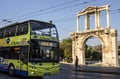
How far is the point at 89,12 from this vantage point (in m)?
55.4

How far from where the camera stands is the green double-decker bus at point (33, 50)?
56.3ft

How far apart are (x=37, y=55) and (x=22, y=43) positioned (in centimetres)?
167

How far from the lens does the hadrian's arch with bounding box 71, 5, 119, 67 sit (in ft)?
166

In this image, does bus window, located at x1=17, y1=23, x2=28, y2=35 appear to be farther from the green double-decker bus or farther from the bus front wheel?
the bus front wheel

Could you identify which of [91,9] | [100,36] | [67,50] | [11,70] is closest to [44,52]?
[11,70]

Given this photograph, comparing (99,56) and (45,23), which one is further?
(99,56)

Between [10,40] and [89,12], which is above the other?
[89,12]

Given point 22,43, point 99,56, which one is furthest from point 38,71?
point 99,56

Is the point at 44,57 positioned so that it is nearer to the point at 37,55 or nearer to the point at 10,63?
the point at 37,55

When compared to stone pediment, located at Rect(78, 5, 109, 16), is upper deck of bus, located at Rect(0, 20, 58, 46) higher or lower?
lower

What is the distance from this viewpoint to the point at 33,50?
17.2m

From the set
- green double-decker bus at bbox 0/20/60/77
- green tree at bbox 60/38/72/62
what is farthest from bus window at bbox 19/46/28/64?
green tree at bbox 60/38/72/62

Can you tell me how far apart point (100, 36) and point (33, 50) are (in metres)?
37.1

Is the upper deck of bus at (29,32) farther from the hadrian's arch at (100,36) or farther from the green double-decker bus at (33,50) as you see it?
the hadrian's arch at (100,36)
